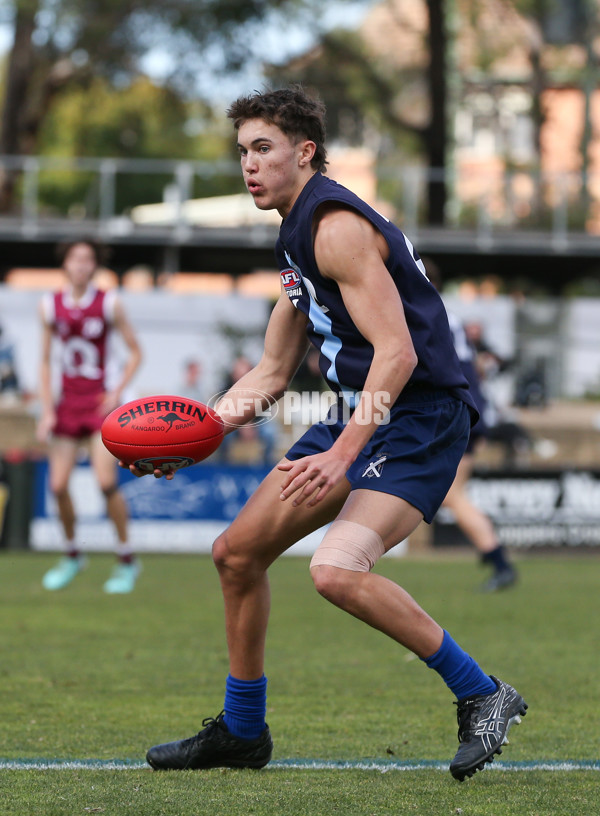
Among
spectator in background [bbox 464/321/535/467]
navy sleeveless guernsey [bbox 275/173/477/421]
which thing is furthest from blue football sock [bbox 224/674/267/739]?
spectator in background [bbox 464/321/535/467]

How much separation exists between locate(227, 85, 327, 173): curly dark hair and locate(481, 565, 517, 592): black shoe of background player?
665cm

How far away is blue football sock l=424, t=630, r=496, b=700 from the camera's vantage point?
13.1 feet

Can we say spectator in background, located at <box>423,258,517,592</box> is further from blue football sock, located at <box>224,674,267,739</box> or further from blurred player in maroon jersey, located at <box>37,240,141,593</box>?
blue football sock, located at <box>224,674,267,739</box>

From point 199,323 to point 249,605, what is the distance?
14365mm

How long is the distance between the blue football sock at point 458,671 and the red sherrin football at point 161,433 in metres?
1.07

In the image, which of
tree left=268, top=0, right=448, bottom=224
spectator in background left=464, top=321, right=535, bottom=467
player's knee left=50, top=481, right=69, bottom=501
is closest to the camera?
player's knee left=50, top=481, right=69, bottom=501

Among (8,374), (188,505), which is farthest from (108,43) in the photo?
(188,505)

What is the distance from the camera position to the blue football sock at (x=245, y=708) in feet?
13.9

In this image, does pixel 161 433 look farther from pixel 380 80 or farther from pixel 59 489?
pixel 380 80

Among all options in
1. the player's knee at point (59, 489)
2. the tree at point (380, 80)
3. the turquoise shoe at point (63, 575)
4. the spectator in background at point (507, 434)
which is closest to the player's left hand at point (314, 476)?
the player's knee at point (59, 489)

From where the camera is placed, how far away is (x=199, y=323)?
725 inches

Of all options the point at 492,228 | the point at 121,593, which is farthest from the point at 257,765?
the point at 492,228

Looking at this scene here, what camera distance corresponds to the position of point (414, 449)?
13.3 feet

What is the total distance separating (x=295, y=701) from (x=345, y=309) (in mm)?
2237
